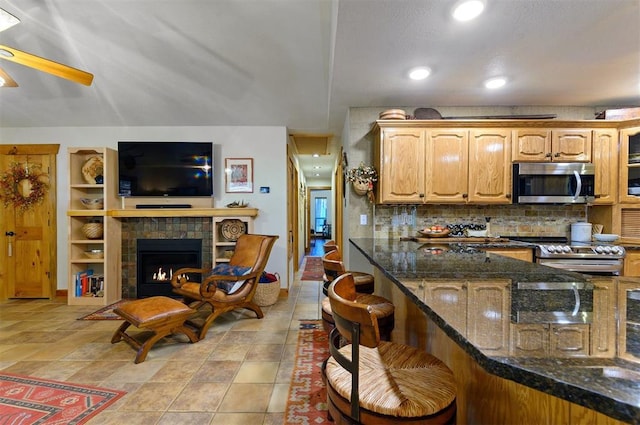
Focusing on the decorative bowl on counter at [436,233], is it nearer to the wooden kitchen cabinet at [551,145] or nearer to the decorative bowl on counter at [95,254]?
the wooden kitchen cabinet at [551,145]

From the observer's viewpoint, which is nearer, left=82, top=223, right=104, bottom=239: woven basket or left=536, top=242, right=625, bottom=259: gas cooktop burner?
left=536, top=242, right=625, bottom=259: gas cooktop burner

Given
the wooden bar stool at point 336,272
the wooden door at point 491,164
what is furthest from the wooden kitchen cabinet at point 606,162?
the wooden bar stool at point 336,272

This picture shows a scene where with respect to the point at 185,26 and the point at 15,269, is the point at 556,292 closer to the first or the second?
the point at 185,26

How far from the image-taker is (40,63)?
6.54 feet

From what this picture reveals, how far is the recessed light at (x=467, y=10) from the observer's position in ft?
5.59

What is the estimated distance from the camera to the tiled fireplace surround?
4.09m

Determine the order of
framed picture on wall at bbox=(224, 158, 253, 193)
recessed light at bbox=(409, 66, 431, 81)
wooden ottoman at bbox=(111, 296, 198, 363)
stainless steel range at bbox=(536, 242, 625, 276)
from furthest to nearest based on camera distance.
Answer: framed picture on wall at bbox=(224, 158, 253, 193) → stainless steel range at bbox=(536, 242, 625, 276) → recessed light at bbox=(409, 66, 431, 81) → wooden ottoman at bbox=(111, 296, 198, 363)

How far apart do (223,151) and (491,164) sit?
339cm

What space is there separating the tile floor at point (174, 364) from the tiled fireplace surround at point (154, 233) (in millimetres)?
686

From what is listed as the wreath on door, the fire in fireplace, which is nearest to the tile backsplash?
the fire in fireplace

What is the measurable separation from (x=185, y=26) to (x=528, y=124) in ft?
11.0

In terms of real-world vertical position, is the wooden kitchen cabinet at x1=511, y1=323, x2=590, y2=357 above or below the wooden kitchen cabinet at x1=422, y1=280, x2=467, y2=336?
above

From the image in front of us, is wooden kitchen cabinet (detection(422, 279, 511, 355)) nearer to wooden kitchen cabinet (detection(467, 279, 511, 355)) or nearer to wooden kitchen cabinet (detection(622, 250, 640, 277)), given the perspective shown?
wooden kitchen cabinet (detection(467, 279, 511, 355))

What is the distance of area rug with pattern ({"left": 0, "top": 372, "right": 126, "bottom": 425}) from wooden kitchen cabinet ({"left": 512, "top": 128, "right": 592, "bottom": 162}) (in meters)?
4.07
